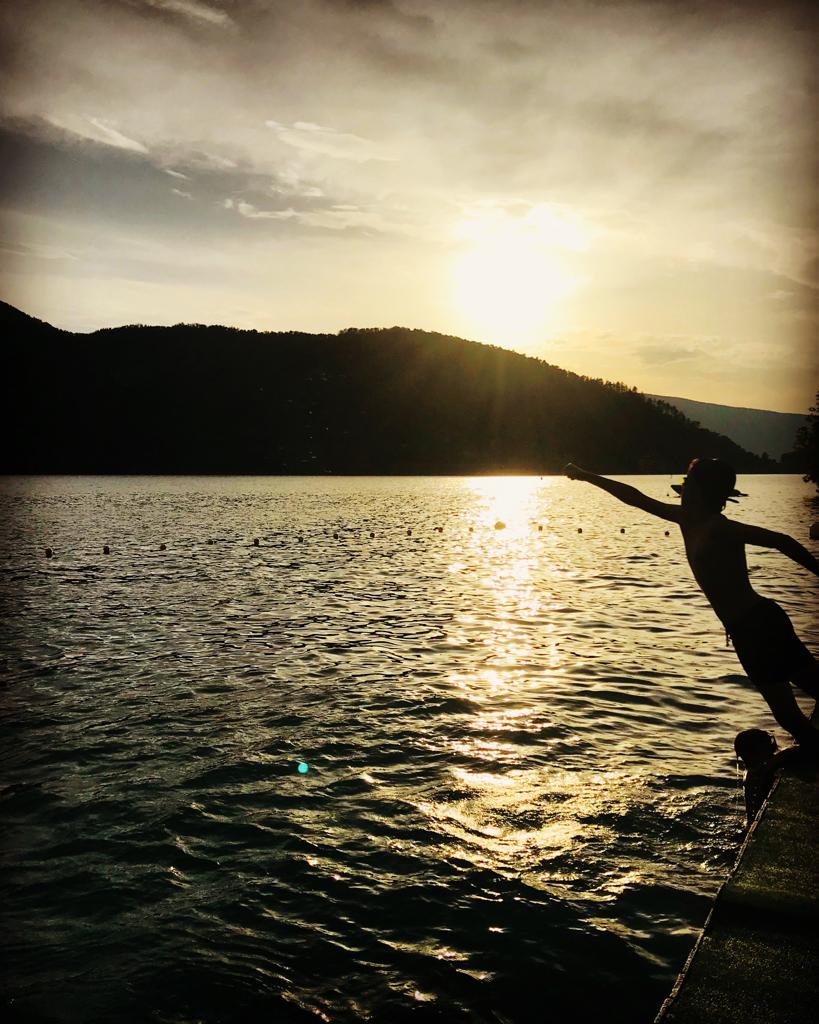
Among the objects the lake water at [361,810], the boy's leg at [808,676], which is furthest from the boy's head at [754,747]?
the boy's leg at [808,676]

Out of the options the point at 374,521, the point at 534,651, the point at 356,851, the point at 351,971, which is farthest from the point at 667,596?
the point at 374,521

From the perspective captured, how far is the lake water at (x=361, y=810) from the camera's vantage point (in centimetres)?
542

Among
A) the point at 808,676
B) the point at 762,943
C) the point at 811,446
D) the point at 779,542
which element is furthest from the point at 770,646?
the point at 811,446

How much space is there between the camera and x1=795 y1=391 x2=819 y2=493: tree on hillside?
88375mm

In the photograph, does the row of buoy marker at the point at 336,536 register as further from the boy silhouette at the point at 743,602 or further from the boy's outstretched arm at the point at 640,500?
the boy silhouette at the point at 743,602

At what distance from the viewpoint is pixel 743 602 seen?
680 centimetres

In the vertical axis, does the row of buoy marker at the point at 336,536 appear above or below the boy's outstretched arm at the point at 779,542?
below

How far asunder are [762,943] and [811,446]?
100m

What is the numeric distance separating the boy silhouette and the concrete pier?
59.5 inches

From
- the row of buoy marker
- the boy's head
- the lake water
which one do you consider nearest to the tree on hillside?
the row of buoy marker

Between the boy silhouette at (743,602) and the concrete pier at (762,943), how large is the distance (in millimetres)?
1511

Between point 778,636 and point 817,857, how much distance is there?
2191 millimetres

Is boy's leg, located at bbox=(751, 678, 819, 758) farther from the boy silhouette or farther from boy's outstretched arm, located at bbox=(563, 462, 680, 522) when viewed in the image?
boy's outstretched arm, located at bbox=(563, 462, 680, 522)

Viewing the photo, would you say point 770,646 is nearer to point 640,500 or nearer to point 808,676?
point 808,676
